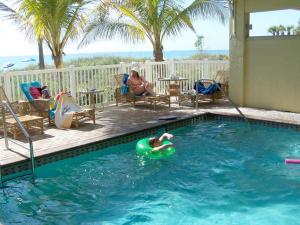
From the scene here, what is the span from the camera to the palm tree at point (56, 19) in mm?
9875

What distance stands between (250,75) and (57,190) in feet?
21.6

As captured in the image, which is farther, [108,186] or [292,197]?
[108,186]

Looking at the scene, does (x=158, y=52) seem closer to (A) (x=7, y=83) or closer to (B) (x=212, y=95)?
(B) (x=212, y=95)

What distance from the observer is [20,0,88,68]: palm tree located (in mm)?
9875

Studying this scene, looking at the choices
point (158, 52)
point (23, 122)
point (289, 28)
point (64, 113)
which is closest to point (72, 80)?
point (64, 113)

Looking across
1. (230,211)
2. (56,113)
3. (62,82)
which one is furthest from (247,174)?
(62,82)

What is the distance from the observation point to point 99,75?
34.7 feet

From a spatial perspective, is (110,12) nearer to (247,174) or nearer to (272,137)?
(272,137)

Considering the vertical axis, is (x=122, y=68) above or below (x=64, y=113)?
above

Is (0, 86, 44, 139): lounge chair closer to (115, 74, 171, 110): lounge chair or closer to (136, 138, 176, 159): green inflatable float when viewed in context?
(136, 138, 176, 159): green inflatable float

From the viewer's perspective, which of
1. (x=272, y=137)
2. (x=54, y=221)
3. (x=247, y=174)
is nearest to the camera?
(x=54, y=221)

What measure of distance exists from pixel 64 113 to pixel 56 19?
346 centimetres

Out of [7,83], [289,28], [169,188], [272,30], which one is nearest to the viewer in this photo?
[169,188]

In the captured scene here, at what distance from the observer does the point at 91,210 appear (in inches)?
192
